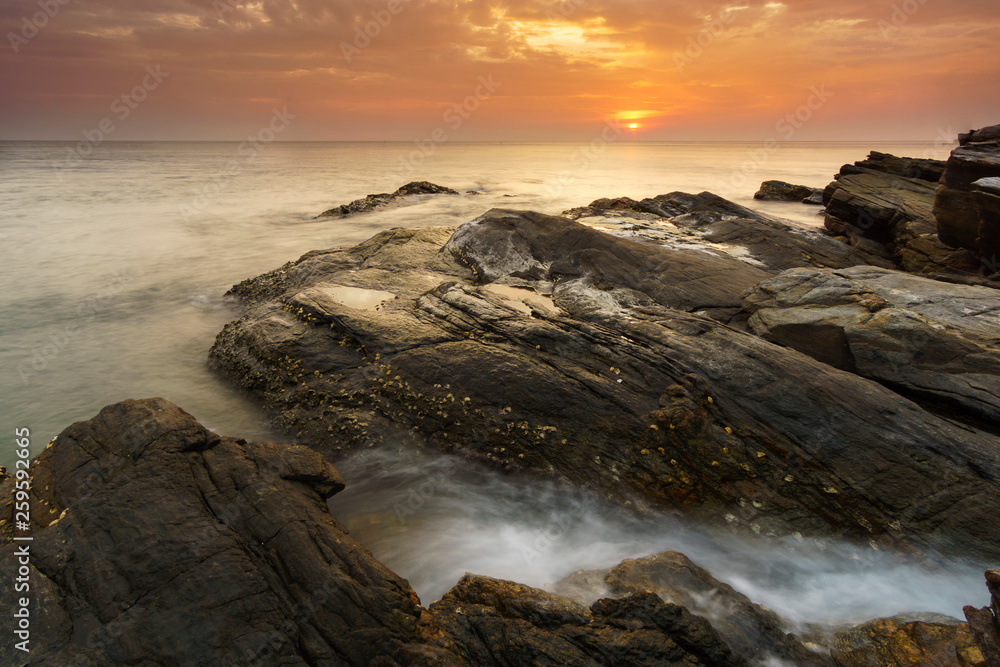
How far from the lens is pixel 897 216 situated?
14.5 meters

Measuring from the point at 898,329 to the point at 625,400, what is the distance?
3466mm

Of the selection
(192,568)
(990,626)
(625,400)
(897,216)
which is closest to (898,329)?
(625,400)

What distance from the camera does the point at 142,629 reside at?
129 inches

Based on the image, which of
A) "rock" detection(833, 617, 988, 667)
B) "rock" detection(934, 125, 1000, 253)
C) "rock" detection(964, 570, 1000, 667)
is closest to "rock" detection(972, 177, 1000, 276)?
"rock" detection(934, 125, 1000, 253)

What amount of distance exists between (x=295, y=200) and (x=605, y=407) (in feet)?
92.1

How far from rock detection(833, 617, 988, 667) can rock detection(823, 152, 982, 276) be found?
7.17 meters

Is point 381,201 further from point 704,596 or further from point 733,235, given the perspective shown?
point 704,596

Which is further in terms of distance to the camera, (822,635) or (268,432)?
(268,432)

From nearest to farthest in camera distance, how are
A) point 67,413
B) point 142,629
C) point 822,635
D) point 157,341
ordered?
1. point 142,629
2. point 822,635
3. point 67,413
4. point 157,341

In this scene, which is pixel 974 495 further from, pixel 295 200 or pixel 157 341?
pixel 295 200

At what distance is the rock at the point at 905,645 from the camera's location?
3.55 meters

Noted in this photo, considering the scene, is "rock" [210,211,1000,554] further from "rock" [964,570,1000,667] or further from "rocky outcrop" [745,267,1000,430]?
"rock" [964,570,1000,667]

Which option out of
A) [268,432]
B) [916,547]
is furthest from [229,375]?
[916,547]

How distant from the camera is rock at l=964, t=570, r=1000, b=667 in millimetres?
3258
